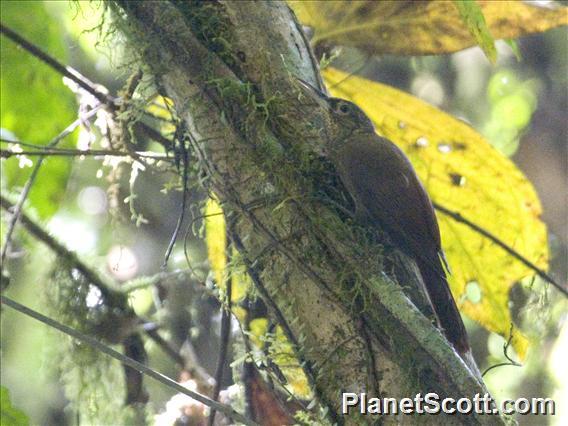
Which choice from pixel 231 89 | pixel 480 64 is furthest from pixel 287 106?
pixel 480 64

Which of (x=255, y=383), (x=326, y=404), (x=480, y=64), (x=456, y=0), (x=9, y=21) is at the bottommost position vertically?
(x=326, y=404)

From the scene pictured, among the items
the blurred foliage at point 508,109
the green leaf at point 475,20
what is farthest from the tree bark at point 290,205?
the blurred foliage at point 508,109

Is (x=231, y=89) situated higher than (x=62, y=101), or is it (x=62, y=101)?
(x=62, y=101)

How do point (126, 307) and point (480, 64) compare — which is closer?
point (126, 307)

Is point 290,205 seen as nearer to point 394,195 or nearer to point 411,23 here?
point 394,195

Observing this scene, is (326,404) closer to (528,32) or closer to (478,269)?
(478,269)

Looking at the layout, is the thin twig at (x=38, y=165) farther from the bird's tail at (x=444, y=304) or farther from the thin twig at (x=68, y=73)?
the bird's tail at (x=444, y=304)

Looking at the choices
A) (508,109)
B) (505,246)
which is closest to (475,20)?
(505,246)

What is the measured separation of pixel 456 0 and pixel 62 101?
1292 mm

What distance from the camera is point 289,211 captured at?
184 centimetres

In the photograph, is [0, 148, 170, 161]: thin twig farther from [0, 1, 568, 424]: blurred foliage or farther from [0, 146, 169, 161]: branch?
[0, 1, 568, 424]: blurred foliage

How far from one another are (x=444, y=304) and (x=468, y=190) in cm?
69

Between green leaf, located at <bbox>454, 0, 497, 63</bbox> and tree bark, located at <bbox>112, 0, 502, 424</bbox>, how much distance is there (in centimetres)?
38

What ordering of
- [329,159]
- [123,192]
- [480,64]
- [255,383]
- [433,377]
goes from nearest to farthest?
[433,377] < [329,159] < [255,383] < [123,192] < [480,64]
